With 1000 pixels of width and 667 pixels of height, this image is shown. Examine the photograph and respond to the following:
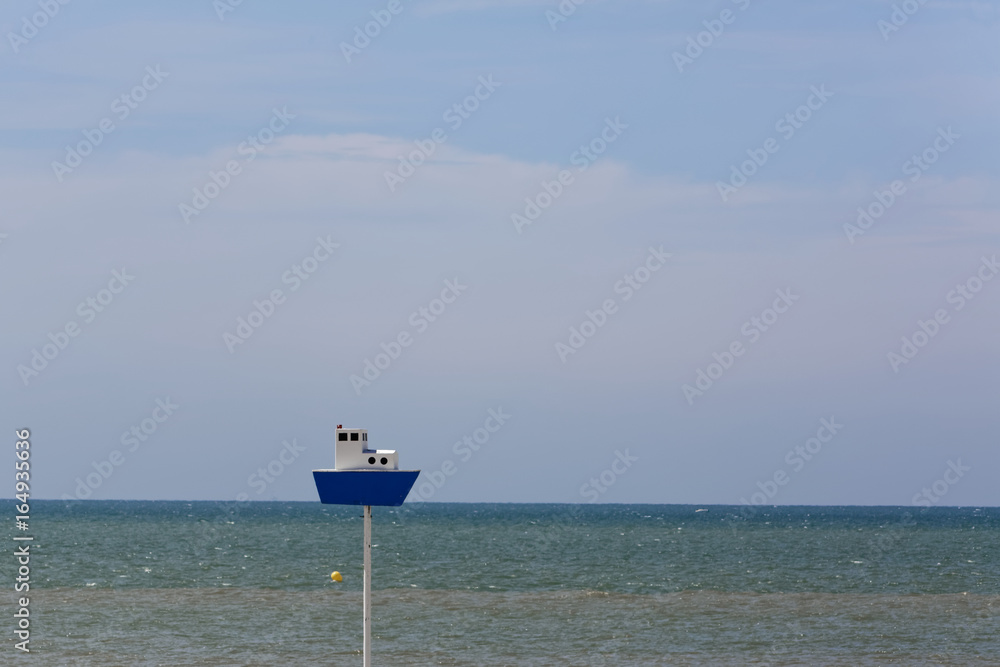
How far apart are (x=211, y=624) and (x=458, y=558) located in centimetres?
2795

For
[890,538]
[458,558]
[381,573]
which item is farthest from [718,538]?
[381,573]

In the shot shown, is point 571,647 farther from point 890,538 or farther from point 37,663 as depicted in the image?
point 890,538

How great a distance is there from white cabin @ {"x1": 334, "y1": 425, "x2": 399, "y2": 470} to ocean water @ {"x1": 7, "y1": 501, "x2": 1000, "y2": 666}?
11.5 meters

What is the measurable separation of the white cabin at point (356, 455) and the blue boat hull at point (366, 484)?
0.36 ft

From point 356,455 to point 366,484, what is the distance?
327 millimetres

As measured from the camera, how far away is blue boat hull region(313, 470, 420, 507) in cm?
1254

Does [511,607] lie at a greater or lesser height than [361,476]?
lesser

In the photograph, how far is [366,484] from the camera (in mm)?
12570

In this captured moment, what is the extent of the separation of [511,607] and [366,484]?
2159 centimetres

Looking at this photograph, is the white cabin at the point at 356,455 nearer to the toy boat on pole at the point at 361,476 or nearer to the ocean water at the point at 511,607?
the toy boat on pole at the point at 361,476

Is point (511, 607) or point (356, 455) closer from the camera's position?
point (356, 455)

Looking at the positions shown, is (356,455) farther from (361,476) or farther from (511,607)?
(511,607)

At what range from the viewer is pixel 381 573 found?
4516 centimetres

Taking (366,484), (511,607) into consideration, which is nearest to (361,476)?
(366,484)
